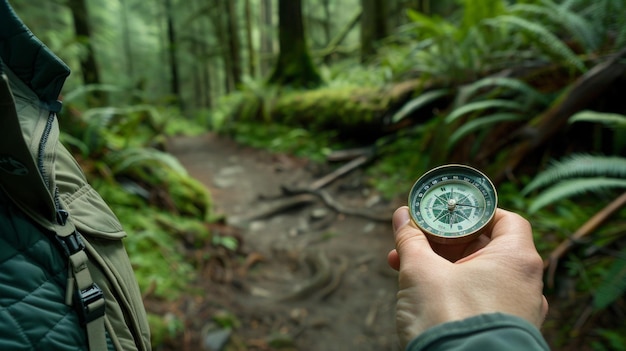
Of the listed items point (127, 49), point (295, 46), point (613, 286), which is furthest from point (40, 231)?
point (127, 49)

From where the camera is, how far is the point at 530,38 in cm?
473

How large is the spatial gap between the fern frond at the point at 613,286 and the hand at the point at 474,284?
192 centimetres

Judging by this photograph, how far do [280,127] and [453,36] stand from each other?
531cm

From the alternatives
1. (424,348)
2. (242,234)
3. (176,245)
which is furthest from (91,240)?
(242,234)

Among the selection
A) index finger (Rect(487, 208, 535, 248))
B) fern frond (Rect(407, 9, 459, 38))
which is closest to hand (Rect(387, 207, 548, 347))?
index finger (Rect(487, 208, 535, 248))

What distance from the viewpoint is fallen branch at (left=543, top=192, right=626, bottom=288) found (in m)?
3.04

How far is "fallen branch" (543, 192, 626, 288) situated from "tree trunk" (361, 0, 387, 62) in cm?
754

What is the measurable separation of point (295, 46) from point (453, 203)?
35.0 feet

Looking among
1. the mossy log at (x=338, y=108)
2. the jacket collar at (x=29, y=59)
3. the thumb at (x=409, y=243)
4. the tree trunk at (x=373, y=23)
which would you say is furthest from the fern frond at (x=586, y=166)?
the tree trunk at (x=373, y=23)

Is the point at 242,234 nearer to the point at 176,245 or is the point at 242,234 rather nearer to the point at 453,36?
the point at 176,245

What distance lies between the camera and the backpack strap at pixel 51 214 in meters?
0.90

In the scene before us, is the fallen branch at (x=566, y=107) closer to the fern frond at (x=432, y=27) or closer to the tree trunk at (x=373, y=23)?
the fern frond at (x=432, y=27)

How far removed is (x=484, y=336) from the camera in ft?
2.47

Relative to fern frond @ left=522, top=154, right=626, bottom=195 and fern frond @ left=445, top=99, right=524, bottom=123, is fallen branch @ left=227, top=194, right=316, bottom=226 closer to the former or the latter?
fern frond @ left=445, top=99, right=524, bottom=123
